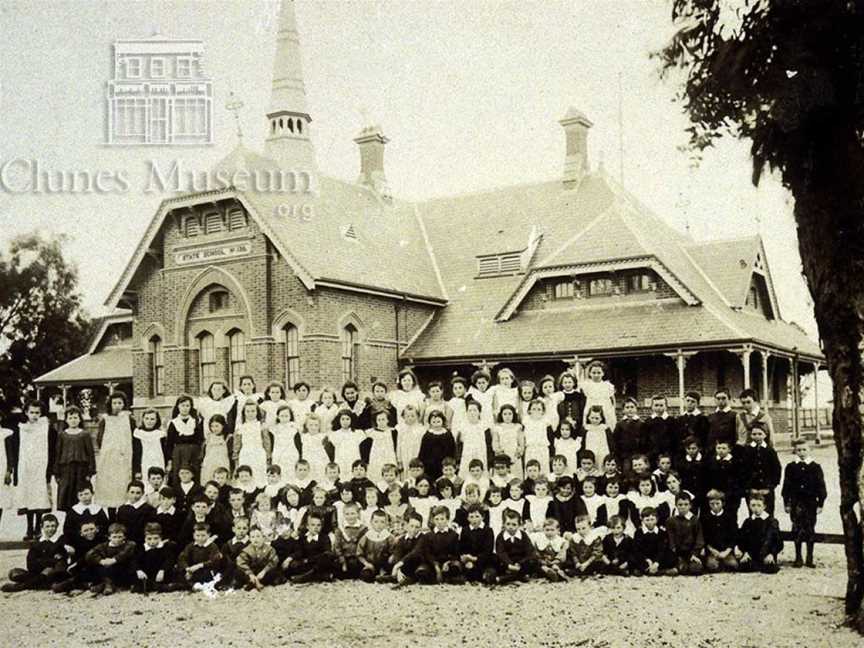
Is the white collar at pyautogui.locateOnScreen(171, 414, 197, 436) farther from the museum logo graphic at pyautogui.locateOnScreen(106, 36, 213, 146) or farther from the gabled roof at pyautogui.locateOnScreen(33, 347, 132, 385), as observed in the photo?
the gabled roof at pyautogui.locateOnScreen(33, 347, 132, 385)

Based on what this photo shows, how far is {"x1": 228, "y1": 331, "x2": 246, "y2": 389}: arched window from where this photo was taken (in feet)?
69.8

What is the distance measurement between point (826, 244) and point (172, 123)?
21.2ft

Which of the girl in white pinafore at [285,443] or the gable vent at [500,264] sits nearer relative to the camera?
the girl in white pinafore at [285,443]

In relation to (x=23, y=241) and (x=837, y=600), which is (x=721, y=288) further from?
(x=23, y=241)

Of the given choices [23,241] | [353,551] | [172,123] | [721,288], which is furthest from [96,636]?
[23,241]

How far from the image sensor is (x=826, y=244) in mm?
6609

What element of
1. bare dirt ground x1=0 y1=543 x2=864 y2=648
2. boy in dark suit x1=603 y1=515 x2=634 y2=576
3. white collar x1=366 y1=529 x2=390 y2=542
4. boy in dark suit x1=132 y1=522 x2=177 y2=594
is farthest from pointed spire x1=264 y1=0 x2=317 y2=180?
bare dirt ground x1=0 y1=543 x2=864 y2=648

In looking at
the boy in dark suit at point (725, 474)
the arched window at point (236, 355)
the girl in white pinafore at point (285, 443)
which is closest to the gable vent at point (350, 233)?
the arched window at point (236, 355)

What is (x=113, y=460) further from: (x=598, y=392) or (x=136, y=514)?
(x=598, y=392)

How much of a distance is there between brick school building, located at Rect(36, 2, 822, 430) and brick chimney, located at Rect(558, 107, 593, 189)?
0.07 m

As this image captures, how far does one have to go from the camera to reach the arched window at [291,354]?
20328 mm

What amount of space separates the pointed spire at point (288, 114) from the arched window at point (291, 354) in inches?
234

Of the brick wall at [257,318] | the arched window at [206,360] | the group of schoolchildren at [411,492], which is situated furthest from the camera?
the arched window at [206,360]

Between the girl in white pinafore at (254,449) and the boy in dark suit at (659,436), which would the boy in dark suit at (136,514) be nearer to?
the girl in white pinafore at (254,449)
